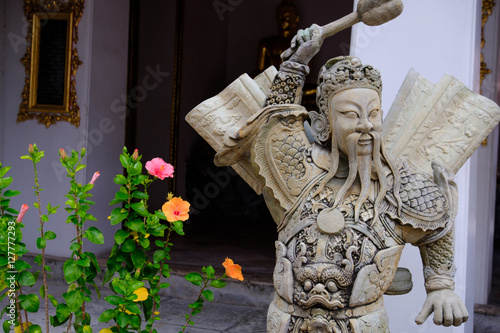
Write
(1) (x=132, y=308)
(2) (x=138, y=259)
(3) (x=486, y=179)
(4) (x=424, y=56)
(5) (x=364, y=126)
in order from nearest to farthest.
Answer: (1) (x=132, y=308)
(2) (x=138, y=259)
(5) (x=364, y=126)
(4) (x=424, y=56)
(3) (x=486, y=179)

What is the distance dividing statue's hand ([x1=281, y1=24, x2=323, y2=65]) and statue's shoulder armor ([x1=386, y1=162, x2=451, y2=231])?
0.53 meters

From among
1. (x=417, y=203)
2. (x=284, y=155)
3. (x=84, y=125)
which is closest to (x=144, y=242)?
(x=284, y=155)

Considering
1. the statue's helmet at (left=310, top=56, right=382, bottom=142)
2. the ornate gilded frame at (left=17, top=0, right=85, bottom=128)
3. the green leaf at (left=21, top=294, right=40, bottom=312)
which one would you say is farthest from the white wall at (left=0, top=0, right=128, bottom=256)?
the statue's helmet at (left=310, top=56, right=382, bottom=142)

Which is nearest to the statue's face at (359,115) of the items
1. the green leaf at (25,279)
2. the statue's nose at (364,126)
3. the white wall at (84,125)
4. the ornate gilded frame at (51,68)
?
the statue's nose at (364,126)

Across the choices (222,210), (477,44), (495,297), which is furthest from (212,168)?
(477,44)

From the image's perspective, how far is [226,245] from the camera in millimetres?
5934

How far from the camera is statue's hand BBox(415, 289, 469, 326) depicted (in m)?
2.07

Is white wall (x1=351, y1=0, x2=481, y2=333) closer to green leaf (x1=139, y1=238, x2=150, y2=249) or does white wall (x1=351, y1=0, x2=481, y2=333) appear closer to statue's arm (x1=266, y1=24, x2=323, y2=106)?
statue's arm (x1=266, y1=24, x2=323, y2=106)

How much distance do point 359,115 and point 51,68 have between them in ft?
12.0

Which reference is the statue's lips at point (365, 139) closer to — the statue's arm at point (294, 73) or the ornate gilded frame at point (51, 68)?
the statue's arm at point (294, 73)

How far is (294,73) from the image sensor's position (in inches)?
84.5

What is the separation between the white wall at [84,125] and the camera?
4.82 m

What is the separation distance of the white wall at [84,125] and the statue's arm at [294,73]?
9.78 feet

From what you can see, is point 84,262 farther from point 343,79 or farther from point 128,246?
point 343,79
